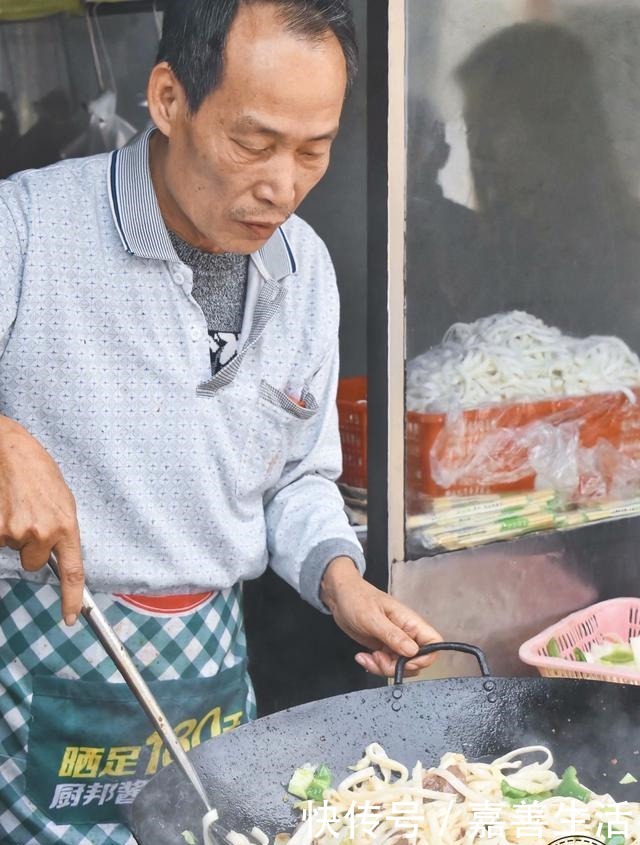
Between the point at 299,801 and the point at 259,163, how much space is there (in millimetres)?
1277

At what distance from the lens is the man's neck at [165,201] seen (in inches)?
95.5

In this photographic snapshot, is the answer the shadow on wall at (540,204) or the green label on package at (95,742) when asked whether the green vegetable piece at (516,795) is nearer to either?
the green label on package at (95,742)

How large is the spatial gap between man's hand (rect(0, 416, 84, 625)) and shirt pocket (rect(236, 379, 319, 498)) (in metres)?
0.69

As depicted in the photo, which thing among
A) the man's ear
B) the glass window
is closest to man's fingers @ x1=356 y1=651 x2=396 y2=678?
the glass window

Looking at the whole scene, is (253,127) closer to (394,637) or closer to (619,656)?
(394,637)

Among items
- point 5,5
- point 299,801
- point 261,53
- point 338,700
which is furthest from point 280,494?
point 5,5

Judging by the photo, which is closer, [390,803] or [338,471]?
[390,803]

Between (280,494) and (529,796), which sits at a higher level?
(280,494)

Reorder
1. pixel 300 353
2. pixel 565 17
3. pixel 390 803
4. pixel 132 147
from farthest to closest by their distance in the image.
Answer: pixel 565 17 → pixel 300 353 → pixel 132 147 → pixel 390 803

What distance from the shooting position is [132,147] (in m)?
2.46

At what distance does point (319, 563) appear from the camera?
2586mm

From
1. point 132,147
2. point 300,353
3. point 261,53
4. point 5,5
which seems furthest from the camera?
point 5,5

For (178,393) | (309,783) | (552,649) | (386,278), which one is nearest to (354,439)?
(386,278)

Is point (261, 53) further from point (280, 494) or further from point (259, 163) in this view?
point (280, 494)
